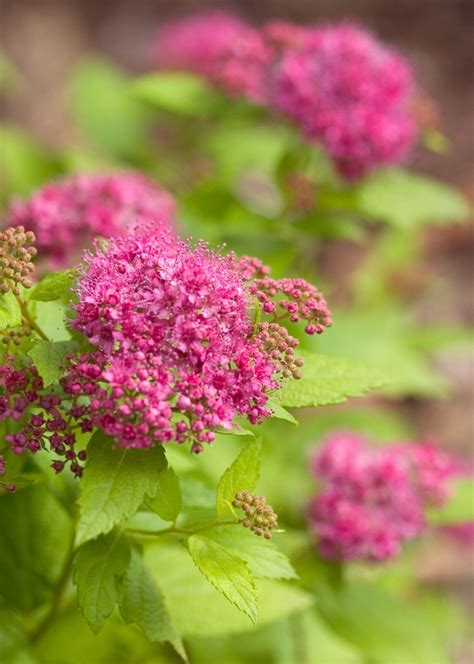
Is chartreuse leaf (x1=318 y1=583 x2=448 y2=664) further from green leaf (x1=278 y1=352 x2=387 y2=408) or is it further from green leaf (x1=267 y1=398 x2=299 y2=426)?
green leaf (x1=267 y1=398 x2=299 y2=426)

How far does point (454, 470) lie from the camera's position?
2705 millimetres

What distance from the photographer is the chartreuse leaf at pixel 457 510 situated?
254 cm

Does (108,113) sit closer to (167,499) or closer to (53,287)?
(53,287)

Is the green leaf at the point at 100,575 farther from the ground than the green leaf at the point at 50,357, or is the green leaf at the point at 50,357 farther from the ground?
the green leaf at the point at 50,357

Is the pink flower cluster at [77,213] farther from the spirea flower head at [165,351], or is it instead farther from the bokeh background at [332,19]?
the bokeh background at [332,19]

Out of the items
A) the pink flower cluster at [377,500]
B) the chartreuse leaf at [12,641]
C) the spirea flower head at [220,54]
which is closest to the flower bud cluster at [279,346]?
the chartreuse leaf at [12,641]

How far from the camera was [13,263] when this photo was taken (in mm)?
1386

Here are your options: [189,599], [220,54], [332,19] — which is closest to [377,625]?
[189,599]

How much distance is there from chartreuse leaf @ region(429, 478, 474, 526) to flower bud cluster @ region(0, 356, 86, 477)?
1462 mm

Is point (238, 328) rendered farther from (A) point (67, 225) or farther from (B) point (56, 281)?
(A) point (67, 225)

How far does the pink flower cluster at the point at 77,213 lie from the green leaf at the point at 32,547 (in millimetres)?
778

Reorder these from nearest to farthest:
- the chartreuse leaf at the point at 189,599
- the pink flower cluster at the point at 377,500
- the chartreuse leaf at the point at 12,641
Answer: the chartreuse leaf at the point at 12,641 < the chartreuse leaf at the point at 189,599 < the pink flower cluster at the point at 377,500

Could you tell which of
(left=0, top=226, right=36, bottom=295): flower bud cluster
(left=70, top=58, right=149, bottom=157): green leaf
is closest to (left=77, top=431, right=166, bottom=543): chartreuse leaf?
(left=0, top=226, right=36, bottom=295): flower bud cluster

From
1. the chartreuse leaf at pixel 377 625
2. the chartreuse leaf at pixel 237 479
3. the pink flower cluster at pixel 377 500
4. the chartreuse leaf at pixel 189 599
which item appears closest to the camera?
the chartreuse leaf at pixel 237 479
